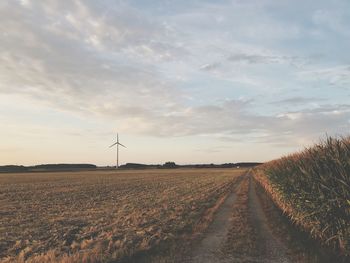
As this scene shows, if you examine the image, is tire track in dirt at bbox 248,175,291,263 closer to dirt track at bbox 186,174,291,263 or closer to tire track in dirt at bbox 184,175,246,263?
dirt track at bbox 186,174,291,263

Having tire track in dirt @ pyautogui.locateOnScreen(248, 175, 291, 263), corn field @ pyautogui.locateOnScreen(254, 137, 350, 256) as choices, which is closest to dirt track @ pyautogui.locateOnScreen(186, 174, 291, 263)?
tire track in dirt @ pyautogui.locateOnScreen(248, 175, 291, 263)

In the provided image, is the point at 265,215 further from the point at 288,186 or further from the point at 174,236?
the point at 174,236

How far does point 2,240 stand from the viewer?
1551 centimetres

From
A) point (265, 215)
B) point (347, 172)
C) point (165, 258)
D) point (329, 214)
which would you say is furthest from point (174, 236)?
point (265, 215)

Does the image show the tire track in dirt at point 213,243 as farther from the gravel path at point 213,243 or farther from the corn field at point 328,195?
the corn field at point 328,195

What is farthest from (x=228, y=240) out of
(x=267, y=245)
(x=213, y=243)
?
(x=267, y=245)

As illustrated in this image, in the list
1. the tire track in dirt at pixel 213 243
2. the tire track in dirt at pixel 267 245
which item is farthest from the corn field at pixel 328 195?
the tire track in dirt at pixel 213 243

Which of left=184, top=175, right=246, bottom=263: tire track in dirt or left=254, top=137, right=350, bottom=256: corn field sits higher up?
left=254, top=137, right=350, bottom=256: corn field

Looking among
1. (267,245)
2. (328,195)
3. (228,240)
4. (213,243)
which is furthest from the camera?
(228,240)

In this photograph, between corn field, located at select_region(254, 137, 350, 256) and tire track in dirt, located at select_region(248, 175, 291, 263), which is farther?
corn field, located at select_region(254, 137, 350, 256)

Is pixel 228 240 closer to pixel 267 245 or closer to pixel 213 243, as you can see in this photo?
pixel 213 243

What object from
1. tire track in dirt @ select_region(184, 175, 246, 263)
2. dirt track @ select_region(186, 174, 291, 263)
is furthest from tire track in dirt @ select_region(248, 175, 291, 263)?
tire track in dirt @ select_region(184, 175, 246, 263)

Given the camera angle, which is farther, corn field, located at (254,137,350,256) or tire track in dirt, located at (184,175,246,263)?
corn field, located at (254,137,350,256)

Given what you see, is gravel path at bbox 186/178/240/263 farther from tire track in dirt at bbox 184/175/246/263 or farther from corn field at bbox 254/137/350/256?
corn field at bbox 254/137/350/256
